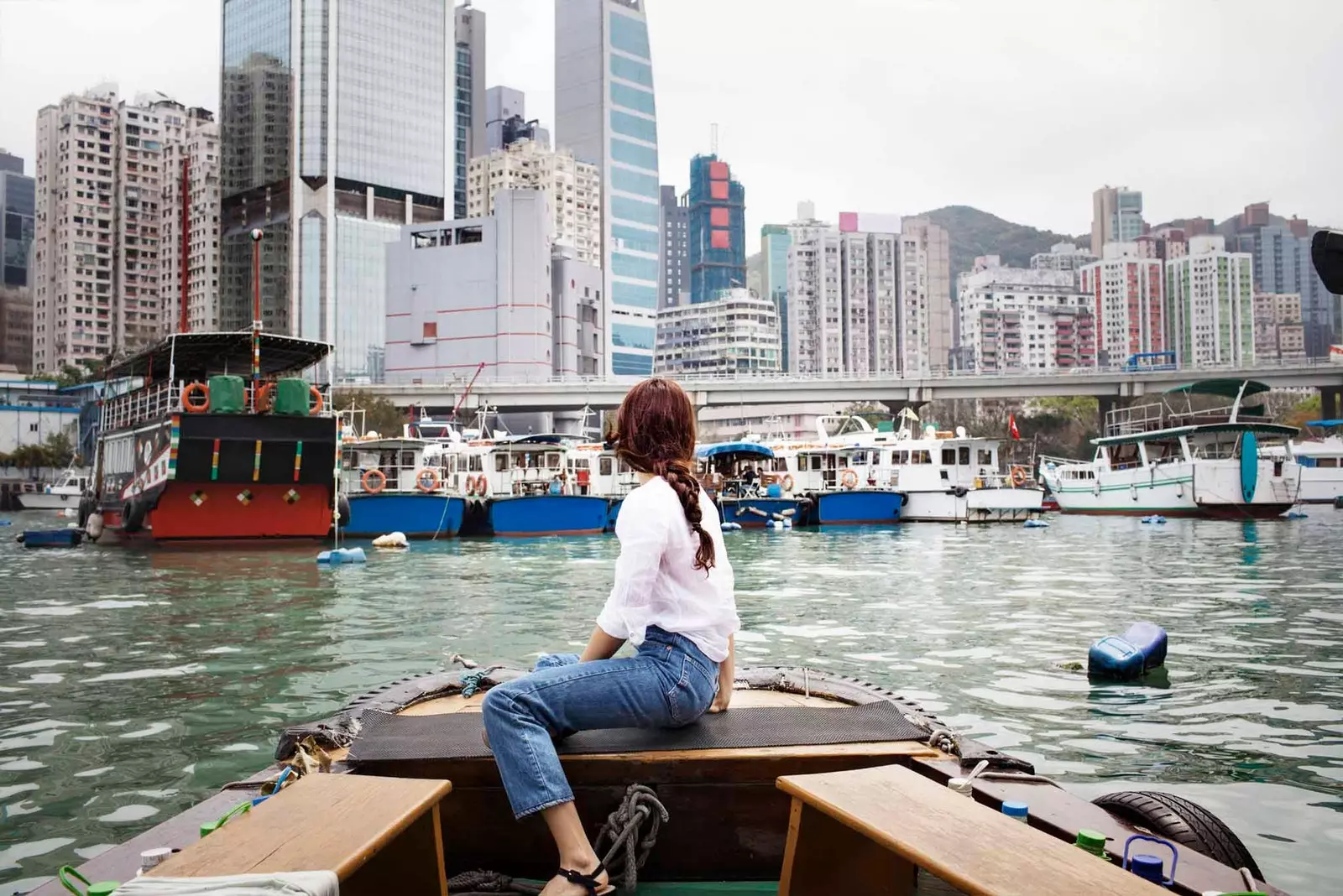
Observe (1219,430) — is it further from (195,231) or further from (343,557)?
(195,231)

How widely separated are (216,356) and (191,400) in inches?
152

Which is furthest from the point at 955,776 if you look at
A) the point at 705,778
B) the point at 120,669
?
the point at 120,669

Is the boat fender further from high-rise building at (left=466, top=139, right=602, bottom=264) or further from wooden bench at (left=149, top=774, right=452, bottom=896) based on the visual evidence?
high-rise building at (left=466, top=139, right=602, bottom=264)

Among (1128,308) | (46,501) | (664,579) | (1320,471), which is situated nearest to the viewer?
(664,579)

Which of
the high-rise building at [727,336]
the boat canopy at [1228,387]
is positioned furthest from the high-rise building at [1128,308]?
the boat canopy at [1228,387]

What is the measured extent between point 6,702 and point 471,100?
177945 millimetres

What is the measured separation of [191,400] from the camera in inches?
967

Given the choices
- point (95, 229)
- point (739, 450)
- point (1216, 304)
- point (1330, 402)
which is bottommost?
point (739, 450)

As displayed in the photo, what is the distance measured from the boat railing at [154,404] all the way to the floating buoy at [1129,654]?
857 inches

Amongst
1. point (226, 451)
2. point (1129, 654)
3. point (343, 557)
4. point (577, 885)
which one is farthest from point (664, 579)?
point (226, 451)

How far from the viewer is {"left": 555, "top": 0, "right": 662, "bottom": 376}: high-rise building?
154500mm

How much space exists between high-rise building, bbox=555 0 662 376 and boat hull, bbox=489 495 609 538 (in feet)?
388

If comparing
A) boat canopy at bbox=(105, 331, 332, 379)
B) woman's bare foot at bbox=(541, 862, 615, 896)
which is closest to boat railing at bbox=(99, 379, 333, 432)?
boat canopy at bbox=(105, 331, 332, 379)

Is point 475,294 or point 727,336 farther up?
point 727,336
